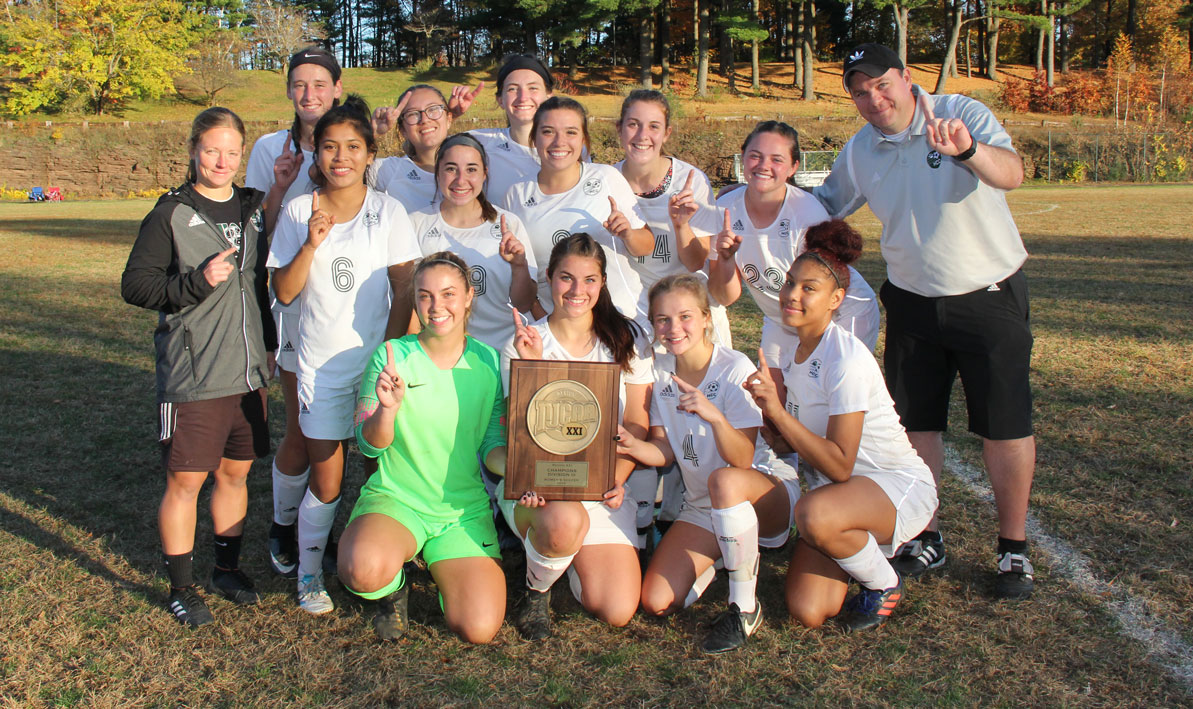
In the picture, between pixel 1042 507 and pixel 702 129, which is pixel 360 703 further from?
pixel 702 129

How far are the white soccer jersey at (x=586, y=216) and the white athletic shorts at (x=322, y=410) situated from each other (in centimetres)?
108

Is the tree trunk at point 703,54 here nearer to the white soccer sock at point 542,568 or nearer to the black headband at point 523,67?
the black headband at point 523,67

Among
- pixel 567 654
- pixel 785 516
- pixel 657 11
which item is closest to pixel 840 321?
pixel 785 516

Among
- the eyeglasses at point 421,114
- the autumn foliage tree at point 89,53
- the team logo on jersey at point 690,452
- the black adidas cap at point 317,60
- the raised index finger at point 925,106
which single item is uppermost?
the autumn foliage tree at point 89,53

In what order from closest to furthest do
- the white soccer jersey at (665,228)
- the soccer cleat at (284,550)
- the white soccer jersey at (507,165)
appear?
the soccer cleat at (284,550) → the white soccer jersey at (665,228) → the white soccer jersey at (507,165)

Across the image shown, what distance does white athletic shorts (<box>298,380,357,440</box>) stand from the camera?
3.49 meters

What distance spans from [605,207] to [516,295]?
0.60 meters

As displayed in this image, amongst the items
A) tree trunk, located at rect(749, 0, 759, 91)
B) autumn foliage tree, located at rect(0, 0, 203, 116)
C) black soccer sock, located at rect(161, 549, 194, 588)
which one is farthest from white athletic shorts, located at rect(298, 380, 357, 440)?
autumn foliage tree, located at rect(0, 0, 203, 116)

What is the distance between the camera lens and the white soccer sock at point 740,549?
321 cm

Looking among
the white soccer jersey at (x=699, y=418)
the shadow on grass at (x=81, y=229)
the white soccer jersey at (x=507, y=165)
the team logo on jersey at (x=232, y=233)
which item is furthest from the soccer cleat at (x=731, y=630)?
the shadow on grass at (x=81, y=229)

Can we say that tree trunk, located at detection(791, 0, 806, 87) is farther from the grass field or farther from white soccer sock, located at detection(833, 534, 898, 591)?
white soccer sock, located at detection(833, 534, 898, 591)

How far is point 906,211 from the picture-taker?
366 centimetres

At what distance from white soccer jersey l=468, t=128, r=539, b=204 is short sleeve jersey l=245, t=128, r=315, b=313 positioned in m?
0.88

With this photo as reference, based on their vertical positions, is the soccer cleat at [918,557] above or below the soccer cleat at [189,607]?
above
